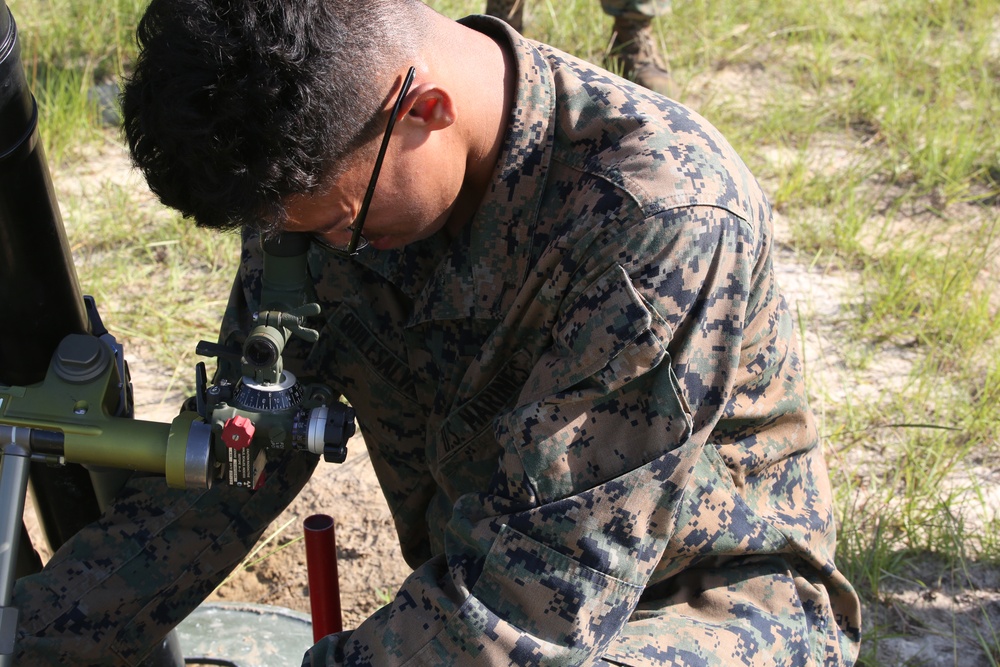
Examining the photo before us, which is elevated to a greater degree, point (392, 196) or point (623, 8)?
point (392, 196)

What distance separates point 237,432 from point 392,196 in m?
0.45

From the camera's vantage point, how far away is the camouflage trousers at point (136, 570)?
1993mm

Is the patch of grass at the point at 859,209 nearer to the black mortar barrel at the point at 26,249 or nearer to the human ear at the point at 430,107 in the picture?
the black mortar barrel at the point at 26,249

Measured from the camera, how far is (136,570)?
207 centimetres

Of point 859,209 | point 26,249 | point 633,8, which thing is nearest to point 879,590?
point 859,209

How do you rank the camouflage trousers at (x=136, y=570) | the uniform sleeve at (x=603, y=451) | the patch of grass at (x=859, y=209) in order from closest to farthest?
the uniform sleeve at (x=603, y=451) < the camouflage trousers at (x=136, y=570) < the patch of grass at (x=859, y=209)

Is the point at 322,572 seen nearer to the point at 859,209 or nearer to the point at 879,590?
the point at 879,590

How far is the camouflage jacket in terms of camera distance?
62.9 inches

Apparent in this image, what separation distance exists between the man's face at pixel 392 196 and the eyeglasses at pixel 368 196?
12 mm

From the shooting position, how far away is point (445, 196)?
5.82 feet

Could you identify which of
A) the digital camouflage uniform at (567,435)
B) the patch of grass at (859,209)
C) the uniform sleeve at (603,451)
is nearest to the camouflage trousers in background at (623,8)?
the patch of grass at (859,209)

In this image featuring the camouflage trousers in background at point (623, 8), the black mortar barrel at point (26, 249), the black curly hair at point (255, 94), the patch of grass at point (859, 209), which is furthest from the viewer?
the camouflage trousers in background at point (623, 8)

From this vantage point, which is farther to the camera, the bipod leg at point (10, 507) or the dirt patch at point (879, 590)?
the dirt patch at point (879, 590)

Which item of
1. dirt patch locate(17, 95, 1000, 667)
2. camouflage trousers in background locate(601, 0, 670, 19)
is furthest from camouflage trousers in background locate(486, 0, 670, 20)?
dirt patch locate(17, 95, 1000, 667)
